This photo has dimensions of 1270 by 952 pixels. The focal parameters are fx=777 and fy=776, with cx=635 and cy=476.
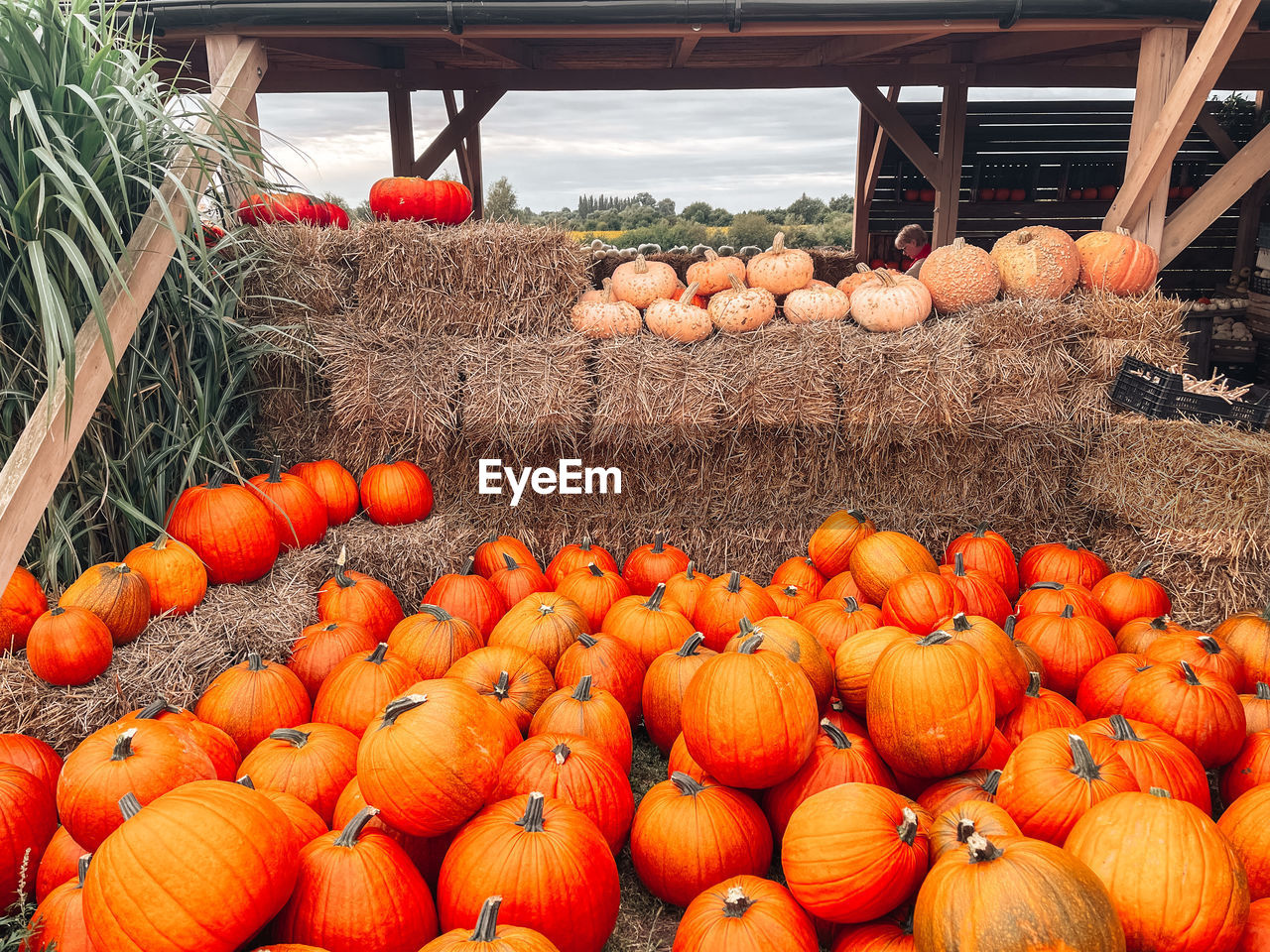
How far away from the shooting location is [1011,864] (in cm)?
131

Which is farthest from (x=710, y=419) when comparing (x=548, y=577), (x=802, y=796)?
(x=802, y=796)

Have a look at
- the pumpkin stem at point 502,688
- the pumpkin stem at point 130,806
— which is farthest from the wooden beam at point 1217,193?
the pumpkin stem at point 130,806

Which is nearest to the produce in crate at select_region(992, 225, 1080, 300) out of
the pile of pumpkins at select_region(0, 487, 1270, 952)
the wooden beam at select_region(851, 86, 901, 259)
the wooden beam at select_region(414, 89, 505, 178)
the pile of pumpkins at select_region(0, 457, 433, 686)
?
the pile of pumpkins at select_region(0, 487, 1270, 952)

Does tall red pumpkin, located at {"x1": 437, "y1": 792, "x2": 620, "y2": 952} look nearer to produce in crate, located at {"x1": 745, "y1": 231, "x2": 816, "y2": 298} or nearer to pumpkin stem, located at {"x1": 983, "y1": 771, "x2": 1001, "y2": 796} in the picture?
pumpkin stem, located at {"x1": 983, "y1": 771, "x2": 1001, "y2": 796}

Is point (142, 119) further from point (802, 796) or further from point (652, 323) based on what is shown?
point (802, 796)

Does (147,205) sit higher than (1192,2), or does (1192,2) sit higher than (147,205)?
(1192,2)

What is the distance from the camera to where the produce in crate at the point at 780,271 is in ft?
13.8

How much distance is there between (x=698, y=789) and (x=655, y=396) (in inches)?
79.7

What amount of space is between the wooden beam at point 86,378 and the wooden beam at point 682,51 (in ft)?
10.3

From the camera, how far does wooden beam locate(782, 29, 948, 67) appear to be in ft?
16.9

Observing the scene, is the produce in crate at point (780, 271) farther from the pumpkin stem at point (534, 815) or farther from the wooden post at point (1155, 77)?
the pumpkin stem at point (534, 815)

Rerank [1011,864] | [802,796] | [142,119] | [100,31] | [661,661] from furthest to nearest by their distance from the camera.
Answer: [100,31], [142,119], [661,661], [802,796], [1011,864]

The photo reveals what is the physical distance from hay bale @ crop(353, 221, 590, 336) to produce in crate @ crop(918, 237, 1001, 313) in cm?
185

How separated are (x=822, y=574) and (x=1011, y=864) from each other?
2.10 metres
